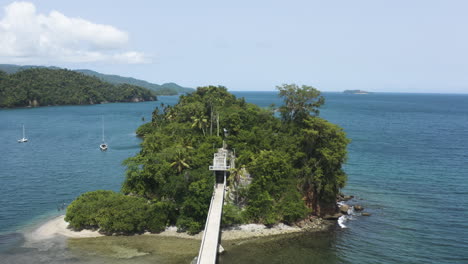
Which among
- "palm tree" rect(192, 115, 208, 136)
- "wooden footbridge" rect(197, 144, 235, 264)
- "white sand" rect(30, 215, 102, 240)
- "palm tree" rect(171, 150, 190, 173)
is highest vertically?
"palm tree" rect(192, 115, 208, 136)

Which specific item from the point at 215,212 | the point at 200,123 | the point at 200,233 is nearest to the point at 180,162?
the point at 200,233

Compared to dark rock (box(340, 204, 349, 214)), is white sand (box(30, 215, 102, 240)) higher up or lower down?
lower down

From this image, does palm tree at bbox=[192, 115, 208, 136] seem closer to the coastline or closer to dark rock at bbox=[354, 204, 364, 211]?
the coastline

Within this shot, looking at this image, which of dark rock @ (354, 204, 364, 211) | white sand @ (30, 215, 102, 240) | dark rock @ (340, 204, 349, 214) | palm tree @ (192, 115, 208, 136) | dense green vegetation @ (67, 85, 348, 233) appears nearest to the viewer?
white sand @ (30, 215, 102, 240)

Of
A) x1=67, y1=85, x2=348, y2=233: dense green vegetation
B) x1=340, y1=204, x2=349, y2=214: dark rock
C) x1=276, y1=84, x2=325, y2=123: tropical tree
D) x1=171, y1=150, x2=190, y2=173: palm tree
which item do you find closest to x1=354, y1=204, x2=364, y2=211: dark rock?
x1=340, y1=204, x2=349, y2=214: dark rock

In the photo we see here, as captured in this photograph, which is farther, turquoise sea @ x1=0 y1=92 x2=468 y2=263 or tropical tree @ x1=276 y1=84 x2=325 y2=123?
tropical tree @ x1=276 y1=84 x2=325 y2=123

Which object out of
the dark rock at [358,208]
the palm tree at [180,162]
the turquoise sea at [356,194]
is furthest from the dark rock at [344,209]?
the palm tree at [180,162]
